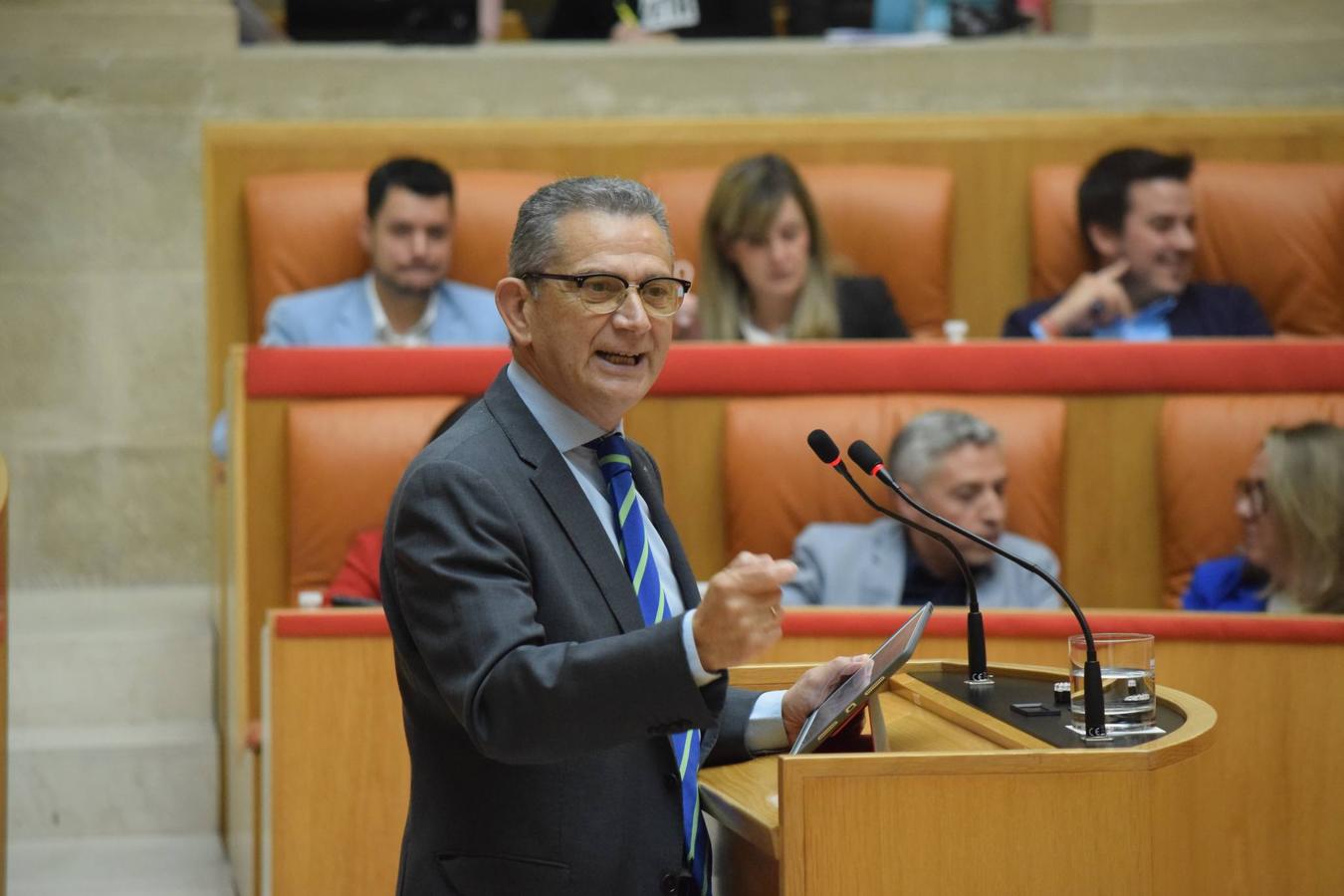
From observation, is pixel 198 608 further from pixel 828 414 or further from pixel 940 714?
pixel 940 714

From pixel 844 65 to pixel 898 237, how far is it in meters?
0.42

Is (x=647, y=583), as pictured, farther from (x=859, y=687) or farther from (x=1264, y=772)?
(x=1264, y=772)

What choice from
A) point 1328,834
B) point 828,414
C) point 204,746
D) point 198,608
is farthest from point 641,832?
point 198,608

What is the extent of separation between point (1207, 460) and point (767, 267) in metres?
0.67

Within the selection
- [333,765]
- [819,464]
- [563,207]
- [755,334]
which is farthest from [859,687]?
[755,334]

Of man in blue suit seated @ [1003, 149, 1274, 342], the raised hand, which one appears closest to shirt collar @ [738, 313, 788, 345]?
man in blue suit seated @ [1003, 149, 1274, 342]

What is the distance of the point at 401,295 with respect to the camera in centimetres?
258

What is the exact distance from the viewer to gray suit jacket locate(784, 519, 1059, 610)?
2.01 meters

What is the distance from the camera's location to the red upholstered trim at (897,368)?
213 cm

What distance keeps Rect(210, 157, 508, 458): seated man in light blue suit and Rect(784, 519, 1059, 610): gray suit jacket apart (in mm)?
681

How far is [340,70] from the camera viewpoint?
2.99m

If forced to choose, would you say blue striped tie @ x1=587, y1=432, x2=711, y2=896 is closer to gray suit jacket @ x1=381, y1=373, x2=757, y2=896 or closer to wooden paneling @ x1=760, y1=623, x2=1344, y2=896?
gray suit jacket @ x1=381, y1=373, x2=757, y2=896

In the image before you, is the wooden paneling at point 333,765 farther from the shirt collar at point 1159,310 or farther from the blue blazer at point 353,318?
the shirt collar at point 1159,310

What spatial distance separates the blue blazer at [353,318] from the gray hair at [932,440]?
704 millimetres
